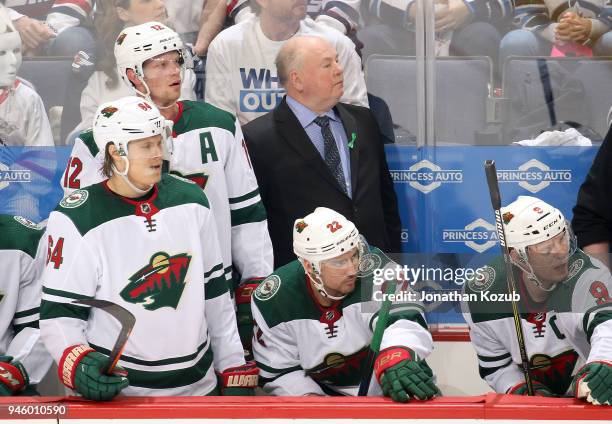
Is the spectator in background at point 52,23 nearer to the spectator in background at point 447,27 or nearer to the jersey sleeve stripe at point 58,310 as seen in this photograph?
the spectator in background at point 447,27

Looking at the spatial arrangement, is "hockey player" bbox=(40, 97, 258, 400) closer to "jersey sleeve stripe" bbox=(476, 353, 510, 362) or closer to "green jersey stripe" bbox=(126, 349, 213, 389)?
"green jersey stripe" bbox=(126, 349, 213, 389)

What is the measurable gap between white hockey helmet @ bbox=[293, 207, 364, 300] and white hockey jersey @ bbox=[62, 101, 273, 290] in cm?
39

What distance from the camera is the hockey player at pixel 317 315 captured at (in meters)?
3.32

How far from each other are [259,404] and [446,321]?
987 millimetres

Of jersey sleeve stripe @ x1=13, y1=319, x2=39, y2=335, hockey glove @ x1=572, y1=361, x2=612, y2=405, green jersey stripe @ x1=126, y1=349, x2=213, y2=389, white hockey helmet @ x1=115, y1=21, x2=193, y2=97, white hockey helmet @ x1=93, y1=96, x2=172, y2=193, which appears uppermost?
white hockey helmet @ x1=115, y1=21, x2=193, y2=97

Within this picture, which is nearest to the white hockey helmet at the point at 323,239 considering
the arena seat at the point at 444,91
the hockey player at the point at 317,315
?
the hockey player at the point at 317,315

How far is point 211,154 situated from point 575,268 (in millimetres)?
1171

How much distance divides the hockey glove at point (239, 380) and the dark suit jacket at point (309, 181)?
25.6 inches

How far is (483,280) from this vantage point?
129 inches

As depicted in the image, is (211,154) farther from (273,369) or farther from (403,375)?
(403,375)

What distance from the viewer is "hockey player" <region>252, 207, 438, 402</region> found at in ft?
10.9

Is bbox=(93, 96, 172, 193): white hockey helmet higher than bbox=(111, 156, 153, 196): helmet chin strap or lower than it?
higher

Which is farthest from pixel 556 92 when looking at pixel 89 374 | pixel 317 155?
pixel 89 374

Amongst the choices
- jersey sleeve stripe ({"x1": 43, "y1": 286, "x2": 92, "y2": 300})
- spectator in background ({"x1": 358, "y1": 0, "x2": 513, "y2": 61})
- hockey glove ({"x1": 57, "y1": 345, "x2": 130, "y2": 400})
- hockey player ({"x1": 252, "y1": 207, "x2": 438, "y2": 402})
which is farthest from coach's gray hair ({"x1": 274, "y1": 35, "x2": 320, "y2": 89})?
hockey glove ({"x1": 57, "y1": 345, "x2": 130, "y2": 400})
